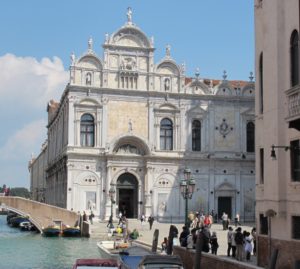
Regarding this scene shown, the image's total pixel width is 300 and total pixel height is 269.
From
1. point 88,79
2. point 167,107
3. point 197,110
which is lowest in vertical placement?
point 197,110

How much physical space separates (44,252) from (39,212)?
13.4 metres

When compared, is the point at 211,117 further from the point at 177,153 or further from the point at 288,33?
the point at 288,33

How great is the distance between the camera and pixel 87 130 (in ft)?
157

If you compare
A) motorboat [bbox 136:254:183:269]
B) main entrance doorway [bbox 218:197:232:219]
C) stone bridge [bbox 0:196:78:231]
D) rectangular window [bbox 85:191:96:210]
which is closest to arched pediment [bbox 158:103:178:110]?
main entrance doorway [bbox 218:197:232:219]

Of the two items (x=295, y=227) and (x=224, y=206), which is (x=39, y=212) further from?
(x=295, y=227)

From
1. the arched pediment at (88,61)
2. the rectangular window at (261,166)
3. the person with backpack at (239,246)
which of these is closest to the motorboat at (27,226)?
the arched pediment at (88,61)

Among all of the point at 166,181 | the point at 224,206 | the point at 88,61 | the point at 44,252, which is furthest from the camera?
the point at 224,206

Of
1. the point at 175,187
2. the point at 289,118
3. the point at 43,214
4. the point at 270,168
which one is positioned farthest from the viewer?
the point at 175,187

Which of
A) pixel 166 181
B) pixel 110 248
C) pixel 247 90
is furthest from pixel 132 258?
pixel 247 90

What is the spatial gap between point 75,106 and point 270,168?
1188 inches

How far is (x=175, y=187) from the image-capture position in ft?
161

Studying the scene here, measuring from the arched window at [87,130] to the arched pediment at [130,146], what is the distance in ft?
6.33

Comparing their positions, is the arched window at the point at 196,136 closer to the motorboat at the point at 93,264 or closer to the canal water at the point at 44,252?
the canal water at the point at 44,252

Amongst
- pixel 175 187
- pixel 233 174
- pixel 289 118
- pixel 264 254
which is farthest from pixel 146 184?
pixel 289 118
